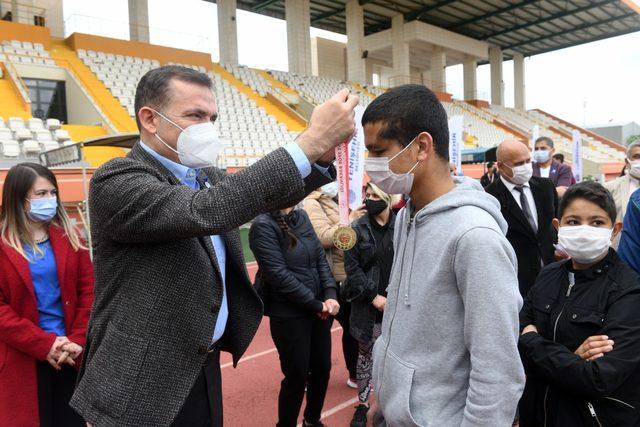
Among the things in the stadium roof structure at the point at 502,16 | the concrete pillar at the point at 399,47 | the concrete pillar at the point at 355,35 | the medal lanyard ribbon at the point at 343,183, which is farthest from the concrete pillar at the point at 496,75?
the medal lanyard ribbon at the point at 343,183

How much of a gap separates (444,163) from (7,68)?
1633 centimetres

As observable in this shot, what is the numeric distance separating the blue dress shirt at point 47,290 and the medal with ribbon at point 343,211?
1.76 metres

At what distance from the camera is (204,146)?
1.67m

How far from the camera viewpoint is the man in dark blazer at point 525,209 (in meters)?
3.82

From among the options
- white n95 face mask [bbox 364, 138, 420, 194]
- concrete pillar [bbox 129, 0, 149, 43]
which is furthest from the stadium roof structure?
white n95 face mask [bbox 364, 138, 420, 194]

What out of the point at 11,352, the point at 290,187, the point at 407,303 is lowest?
the point at 11,352

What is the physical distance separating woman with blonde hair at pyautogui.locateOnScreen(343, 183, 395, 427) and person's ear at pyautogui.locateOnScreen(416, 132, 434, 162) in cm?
188

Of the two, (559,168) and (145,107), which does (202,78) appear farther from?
(559,168)

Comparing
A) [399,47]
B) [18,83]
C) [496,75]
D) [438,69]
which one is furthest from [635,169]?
[496,75]

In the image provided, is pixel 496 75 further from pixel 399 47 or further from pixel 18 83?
pixel 18 83

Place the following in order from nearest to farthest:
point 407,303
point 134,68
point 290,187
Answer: point 290,187 < point 407,303 < point 134,68

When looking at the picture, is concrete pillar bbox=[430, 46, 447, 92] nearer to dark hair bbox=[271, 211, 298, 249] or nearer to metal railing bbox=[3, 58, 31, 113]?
metal railing bbox=[3, 58, 31, 113]

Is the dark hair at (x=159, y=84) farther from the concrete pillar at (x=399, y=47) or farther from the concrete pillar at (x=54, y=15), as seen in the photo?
the concrete pillar at (x=399, y=47)

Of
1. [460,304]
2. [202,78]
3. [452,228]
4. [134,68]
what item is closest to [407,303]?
[460,304]
